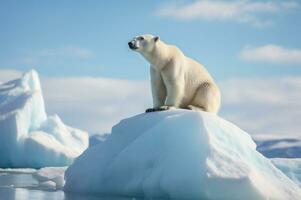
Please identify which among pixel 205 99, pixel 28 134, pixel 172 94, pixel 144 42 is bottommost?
pixel 28 134

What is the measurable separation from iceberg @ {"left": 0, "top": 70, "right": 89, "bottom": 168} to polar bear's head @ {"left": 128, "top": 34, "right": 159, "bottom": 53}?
22.6 meters

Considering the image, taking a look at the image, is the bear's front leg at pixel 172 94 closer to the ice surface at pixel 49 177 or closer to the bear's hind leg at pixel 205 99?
the bear's hind leg at pixel 205 99

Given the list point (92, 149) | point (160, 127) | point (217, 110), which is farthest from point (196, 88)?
point (92, 149)

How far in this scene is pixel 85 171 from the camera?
802 cm

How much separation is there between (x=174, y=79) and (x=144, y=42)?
72 centimetres

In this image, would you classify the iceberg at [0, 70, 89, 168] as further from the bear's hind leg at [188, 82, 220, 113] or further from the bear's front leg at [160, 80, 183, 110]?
the bear's front leg at [160, 80, 183, 110]

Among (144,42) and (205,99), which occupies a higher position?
(144,42)

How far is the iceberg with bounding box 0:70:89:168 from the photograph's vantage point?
29.8 metres

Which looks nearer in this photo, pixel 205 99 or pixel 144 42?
pixel 144 42

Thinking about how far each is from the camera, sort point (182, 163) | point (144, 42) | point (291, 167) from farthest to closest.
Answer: point (291, 167) < point (144, 42) < point (182, 163)

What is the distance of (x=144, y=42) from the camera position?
8102 millimetres

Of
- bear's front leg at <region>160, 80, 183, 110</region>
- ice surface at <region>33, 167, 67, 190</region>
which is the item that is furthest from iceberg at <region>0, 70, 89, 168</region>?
bear's front leg at <region>160, 80, 183, 110</region>

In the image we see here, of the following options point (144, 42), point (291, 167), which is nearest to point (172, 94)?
point (144, 42)

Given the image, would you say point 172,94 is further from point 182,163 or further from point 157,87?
point 182,163
